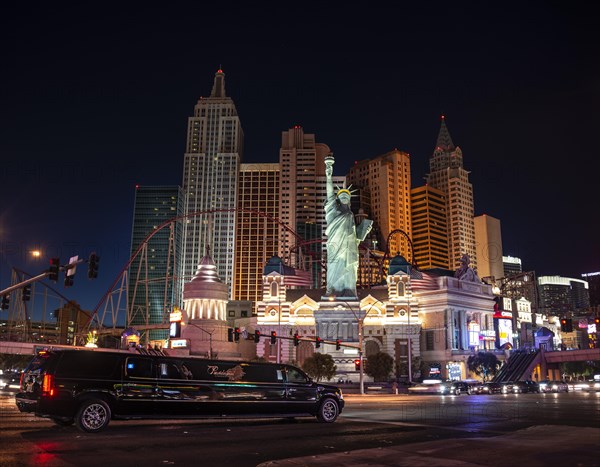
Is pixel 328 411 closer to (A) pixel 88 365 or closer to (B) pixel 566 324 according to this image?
(A) pixel 88 365

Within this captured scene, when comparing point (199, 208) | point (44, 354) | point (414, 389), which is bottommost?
point (414, 389)

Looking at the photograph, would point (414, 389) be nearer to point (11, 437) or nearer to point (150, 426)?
point (150, 426)

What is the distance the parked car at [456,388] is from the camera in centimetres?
5266

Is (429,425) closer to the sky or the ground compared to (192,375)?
closer to the ground

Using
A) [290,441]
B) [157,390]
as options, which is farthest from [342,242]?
[290,441]

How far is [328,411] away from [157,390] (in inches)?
239

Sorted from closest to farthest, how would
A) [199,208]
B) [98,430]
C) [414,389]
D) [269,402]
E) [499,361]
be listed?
[98,430] → [269,402] → [414,389] → [499,361] → [199,208]

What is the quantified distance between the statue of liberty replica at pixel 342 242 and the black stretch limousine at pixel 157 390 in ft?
278

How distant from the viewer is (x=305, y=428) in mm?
18031

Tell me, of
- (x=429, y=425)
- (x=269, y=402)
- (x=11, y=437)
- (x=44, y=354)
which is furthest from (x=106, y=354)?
(x=429, y=425)

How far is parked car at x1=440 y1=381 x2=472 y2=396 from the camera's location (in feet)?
173

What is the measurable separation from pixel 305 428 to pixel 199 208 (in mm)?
184790

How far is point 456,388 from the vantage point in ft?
173

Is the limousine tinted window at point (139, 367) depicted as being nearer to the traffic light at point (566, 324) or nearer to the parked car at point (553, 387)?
the traffic light at point (566, 324)
